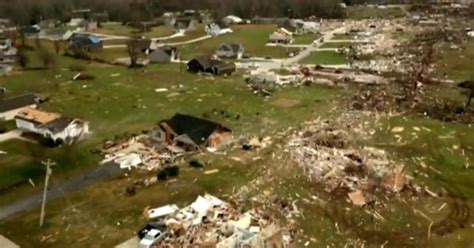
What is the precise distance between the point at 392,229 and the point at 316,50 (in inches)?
2068

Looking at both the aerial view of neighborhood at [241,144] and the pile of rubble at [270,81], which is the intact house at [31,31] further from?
the pile of rubble at [270,81]

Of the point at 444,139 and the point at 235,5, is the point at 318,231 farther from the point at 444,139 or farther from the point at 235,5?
the point at 235,5

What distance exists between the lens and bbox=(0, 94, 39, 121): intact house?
4969cm

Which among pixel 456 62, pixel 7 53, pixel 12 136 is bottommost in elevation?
pixel 7 53

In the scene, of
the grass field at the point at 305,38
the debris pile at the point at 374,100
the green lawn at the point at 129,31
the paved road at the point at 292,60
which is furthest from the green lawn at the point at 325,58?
the green lawn at the point at 129,31

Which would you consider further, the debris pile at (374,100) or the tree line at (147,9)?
the tree line at (147,9)

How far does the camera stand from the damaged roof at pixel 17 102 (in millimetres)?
50200

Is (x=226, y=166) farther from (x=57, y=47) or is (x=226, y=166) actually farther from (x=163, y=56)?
(x=57, y=47)

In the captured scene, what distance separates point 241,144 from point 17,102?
2374 cm

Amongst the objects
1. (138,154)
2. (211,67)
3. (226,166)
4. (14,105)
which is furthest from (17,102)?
(226,166)

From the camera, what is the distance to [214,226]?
29.1 metres

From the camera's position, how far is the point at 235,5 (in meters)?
117

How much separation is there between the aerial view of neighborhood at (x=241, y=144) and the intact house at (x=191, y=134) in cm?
13

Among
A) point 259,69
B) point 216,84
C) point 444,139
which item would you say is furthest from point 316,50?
point 444,139
